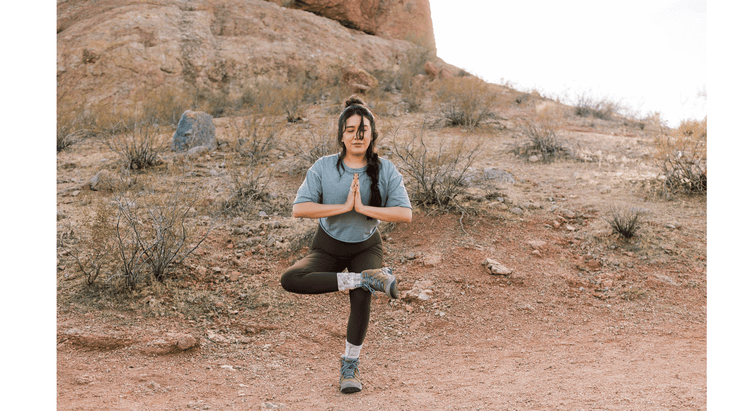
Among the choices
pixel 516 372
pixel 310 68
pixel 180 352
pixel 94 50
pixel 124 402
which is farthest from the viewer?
pixel 310 68

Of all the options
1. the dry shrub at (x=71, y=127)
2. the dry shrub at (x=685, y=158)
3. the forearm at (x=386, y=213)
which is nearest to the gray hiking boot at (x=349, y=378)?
the forearm at (x=386, y=213)

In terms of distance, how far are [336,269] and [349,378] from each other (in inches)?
24.7

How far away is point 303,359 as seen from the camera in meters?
3.31

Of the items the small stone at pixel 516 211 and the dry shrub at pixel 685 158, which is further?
the dry shrub at pixel 685 158

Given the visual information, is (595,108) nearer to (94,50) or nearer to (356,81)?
(356,81)

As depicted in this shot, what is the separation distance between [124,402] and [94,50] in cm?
1307

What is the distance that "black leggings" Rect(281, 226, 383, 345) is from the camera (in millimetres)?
2424

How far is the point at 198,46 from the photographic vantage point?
14258 mm

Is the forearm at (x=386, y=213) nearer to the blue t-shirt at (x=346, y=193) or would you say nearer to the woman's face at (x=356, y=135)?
the blue t-shirt at (x=346, y=193)

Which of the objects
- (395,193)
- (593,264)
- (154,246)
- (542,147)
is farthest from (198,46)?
(395,193)

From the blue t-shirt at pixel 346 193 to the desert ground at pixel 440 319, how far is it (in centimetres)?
93

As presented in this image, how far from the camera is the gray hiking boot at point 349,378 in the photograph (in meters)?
2.61

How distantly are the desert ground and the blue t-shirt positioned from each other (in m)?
0.93

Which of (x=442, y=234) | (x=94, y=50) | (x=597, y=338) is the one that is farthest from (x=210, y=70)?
(x=597, y=338)
